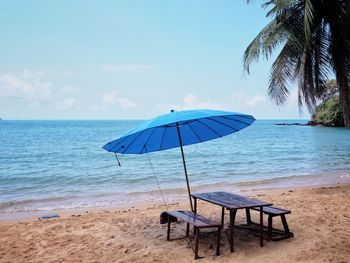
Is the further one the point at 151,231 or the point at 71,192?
the point at 71,192

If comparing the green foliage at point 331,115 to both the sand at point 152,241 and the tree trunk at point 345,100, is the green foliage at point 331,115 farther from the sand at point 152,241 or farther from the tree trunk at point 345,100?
the sand at point 152,241

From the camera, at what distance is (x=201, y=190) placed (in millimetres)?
12750

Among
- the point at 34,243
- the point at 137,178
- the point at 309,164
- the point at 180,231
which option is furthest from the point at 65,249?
the point at 309,164

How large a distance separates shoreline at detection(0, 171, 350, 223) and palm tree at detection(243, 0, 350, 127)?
425 centimetres

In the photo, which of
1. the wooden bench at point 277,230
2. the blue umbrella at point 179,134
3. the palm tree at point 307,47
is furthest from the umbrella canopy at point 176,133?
the palm tree at point 307,47

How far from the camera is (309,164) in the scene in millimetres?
20047

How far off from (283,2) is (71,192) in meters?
9.87

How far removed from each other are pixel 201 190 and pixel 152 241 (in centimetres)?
729

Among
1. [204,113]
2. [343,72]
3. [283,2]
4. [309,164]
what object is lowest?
[309,164]

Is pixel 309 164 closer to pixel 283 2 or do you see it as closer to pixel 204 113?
pixel 283 2

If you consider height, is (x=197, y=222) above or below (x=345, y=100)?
below

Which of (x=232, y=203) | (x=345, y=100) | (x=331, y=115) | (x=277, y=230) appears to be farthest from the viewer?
(x=331, y=115)

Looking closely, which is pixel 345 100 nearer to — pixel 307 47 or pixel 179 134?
pixel 307 47

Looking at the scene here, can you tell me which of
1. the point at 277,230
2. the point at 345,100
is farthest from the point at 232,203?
the point at 345,100
